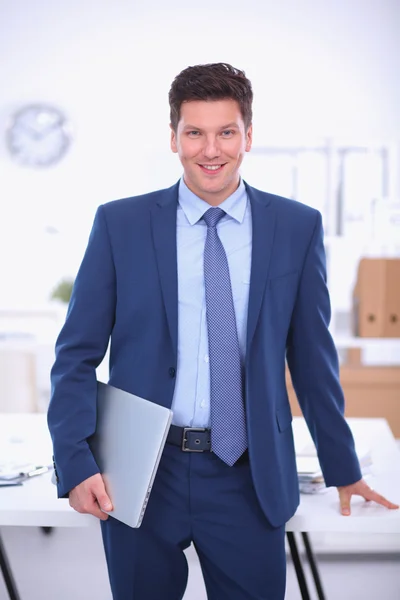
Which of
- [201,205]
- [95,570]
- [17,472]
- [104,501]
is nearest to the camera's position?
[104,501]

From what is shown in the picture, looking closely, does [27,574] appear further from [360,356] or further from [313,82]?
[313,82]

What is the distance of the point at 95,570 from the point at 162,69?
3.20 metres

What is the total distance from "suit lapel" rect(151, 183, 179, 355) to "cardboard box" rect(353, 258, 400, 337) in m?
2.42

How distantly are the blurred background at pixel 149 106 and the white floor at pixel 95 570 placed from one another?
1.55 m

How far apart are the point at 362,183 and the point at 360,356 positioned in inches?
39.5

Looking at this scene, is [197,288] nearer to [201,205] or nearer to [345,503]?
[201,205]

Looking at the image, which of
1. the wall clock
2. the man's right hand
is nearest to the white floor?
the man's right hand

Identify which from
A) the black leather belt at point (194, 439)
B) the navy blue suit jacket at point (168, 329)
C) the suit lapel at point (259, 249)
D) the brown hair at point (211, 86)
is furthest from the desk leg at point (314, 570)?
the brown hair at point (211, 86)

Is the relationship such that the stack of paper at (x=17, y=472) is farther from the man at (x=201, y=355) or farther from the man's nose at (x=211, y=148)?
the man's nose at (x=211, y=148)

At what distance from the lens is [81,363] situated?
4.59 ft

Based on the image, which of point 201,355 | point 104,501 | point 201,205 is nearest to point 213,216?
point 201,205

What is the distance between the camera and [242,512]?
1392 millimetres

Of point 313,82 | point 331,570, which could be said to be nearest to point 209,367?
point 331,570

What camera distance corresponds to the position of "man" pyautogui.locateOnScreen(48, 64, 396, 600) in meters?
1.37
